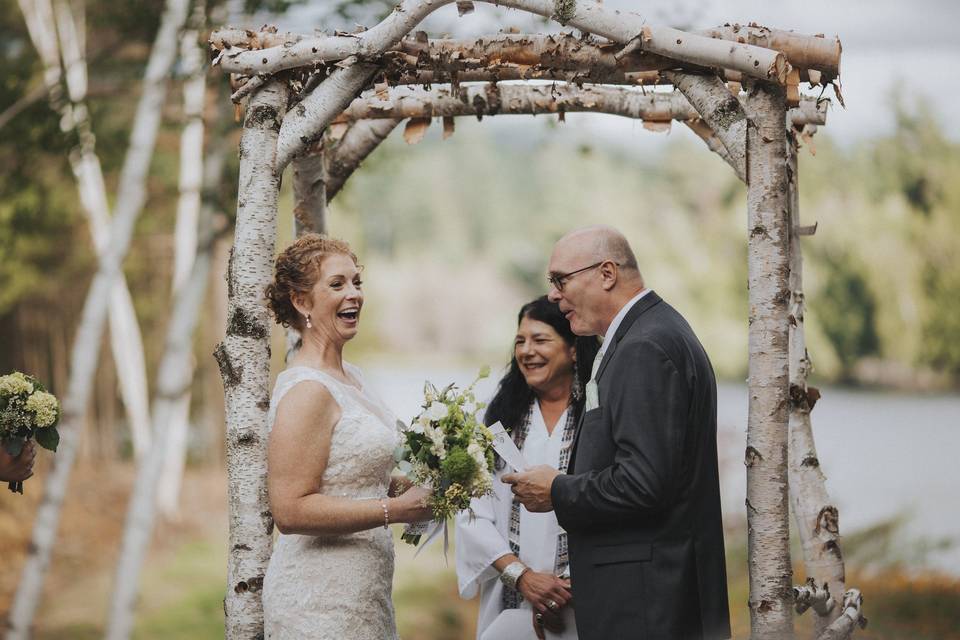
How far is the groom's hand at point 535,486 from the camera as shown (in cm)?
320

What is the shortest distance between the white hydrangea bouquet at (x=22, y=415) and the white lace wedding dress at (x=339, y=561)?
89 centimetres

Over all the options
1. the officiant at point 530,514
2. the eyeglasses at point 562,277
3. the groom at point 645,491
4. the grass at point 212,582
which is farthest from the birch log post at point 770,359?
the grass at point 212,582

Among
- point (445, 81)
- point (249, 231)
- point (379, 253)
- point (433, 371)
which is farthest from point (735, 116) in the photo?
point (379, 253)

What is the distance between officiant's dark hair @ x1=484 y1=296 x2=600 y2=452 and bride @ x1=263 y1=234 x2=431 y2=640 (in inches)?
27.8

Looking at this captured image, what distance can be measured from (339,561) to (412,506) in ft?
1.08

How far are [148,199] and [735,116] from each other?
12.3 meters

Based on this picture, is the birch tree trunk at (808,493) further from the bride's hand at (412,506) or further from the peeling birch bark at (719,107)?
the bride's hand at (412,506)

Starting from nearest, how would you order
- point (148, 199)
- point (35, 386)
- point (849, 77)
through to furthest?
point (35, 386) → point (148, 199) → point (849, 77)

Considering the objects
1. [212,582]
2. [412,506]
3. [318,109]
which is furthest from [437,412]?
[212,582]

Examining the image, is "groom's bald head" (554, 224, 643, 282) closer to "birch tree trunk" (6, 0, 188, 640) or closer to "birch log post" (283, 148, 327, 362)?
"birch log post" (283, 148, 327, 362)

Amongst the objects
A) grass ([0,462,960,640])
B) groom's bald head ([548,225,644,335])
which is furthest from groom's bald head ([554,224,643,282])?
grass ([0,462,960,640])

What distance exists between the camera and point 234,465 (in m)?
3.49

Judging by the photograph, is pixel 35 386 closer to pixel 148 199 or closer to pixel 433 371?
pixel 148 199

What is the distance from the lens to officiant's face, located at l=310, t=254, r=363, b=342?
338 cm
